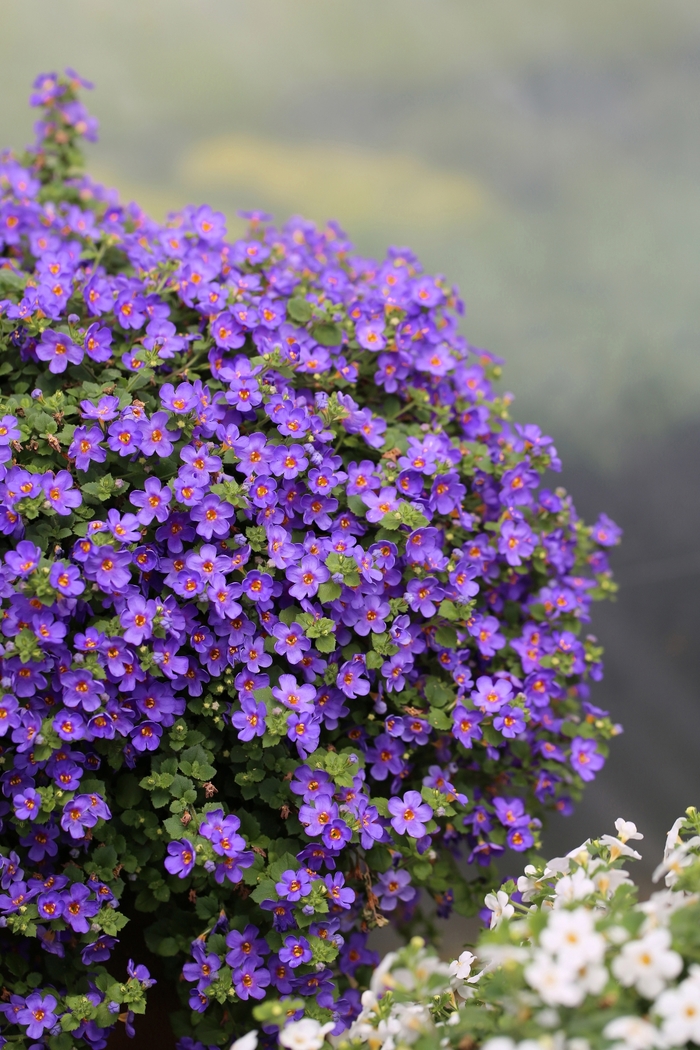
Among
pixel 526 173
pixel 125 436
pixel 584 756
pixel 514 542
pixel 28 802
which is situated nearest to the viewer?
pixel 28 802

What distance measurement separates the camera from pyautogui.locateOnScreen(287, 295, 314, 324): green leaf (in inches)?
76.8

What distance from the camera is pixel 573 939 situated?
1.07 m

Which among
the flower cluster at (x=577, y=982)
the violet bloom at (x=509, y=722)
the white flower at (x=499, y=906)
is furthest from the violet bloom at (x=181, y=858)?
the violet bloom at (x=509, y=722)

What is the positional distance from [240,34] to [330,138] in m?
0.43

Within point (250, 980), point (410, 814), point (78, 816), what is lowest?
point (250, 980)

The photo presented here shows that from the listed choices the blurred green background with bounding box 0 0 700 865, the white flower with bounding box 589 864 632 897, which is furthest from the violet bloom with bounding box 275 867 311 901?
the blurred green background with bounding box 0 0 700 865

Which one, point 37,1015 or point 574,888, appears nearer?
point 574,888

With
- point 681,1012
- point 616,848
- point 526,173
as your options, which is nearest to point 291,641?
point 616,848

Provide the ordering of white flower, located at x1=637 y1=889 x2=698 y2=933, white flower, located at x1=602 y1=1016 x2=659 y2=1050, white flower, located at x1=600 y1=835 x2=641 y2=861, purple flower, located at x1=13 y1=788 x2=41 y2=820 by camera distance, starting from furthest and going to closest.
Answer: purple flower, located at x1=13 y1=788 x2=41 y2=820 < white flower, located at x1=600 y1=835 x2=641 y2=861 < white flower, located at x1=637 y1=889 x2=698 y2=933 < white flower, located at x1=602 y1=1016 x2=659 y2=1050

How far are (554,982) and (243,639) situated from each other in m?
0.79

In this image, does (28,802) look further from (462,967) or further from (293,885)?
(462,967)

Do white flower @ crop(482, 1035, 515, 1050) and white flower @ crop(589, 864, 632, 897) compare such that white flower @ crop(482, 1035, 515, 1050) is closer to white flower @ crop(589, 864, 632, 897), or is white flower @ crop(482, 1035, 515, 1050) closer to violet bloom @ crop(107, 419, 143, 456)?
white flower @ crop(589, 864, 632, 897)

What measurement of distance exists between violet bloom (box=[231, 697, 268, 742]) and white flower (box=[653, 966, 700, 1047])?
2.49 feet

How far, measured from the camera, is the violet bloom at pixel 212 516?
1.63 m
